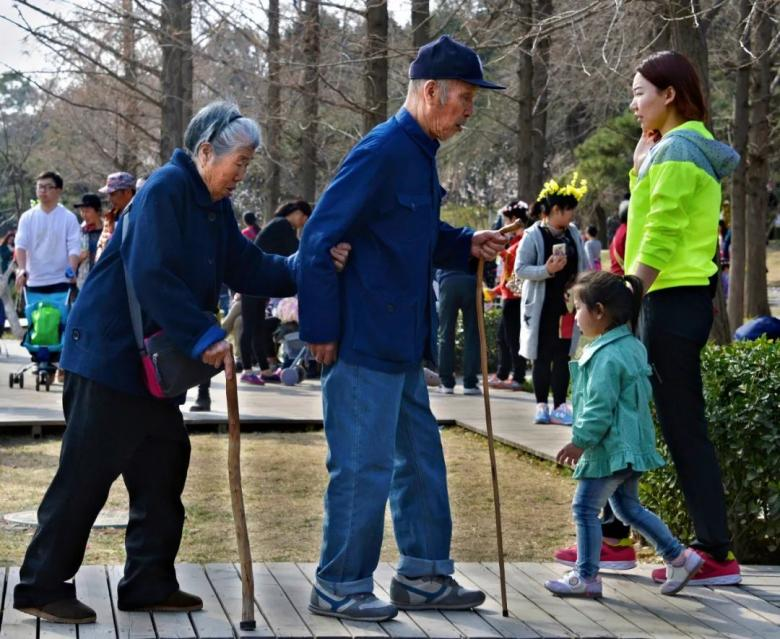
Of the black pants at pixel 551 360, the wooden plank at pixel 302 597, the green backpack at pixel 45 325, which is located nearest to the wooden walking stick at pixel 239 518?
the wooden plank at pixel 302 597

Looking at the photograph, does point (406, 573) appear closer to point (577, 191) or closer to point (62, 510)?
point (62, 510)

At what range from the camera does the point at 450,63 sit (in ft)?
17.4

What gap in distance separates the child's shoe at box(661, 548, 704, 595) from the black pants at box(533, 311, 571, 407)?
19.1 ft

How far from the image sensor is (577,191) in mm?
12078

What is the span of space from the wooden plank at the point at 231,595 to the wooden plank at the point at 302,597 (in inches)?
5.8

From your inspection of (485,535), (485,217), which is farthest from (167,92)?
(485,217)

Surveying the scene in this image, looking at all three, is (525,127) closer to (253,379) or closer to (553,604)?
(253,379)

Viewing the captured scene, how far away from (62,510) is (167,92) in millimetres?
12886

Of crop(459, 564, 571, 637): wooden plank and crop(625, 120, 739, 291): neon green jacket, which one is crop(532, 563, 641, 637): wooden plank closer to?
crop(459, 564, 571, 637): wooden plank

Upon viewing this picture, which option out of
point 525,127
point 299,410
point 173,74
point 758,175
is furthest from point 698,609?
point 758,175

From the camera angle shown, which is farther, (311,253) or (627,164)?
(627,164)

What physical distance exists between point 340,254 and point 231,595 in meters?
1.31

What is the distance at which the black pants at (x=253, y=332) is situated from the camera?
51.6ft

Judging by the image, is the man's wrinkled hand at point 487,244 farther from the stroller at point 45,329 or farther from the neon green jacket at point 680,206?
the stroller at point 45,329
